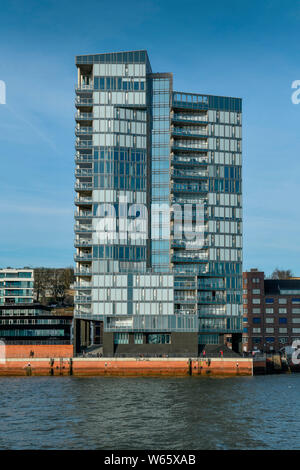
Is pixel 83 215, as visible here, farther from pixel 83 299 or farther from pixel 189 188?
pixel 189 188

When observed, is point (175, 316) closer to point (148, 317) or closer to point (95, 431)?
point (148, 317)

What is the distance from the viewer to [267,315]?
18775 cm

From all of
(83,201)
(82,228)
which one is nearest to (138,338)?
(82,228)

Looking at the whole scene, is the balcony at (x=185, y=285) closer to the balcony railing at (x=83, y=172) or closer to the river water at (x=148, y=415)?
the river water at (x=148, y=415)

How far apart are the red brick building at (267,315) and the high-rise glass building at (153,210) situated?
1945 inches

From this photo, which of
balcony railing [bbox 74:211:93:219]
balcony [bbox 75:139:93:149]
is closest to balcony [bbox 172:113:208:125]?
balcony [bbox 75:139:93:149]

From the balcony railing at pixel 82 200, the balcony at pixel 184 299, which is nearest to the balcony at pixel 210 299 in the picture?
the balcony at pixel 184 299

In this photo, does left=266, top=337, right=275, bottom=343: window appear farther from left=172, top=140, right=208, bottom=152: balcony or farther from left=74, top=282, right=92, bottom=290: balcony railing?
left=74, top=282, right=92, bottom=290: balcony railing

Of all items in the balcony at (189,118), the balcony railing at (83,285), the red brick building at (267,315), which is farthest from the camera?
the red brick building at (267,315)

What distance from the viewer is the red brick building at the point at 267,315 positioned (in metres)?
186

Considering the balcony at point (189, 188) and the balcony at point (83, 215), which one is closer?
the balcony at point (83, 215)

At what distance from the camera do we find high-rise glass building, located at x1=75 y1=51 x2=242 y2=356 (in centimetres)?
13062

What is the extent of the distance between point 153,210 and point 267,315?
227 feet
